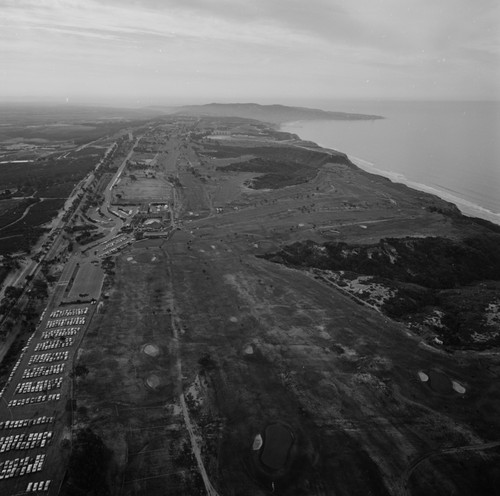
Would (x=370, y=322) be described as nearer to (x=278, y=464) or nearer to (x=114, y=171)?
(x=278, y=464)

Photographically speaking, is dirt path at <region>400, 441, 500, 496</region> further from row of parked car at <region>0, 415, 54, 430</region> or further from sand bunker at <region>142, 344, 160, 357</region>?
row of parked car at <region>0, 415, 54, 430</region>

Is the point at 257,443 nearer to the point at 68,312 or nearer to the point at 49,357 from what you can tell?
the point at 49,357

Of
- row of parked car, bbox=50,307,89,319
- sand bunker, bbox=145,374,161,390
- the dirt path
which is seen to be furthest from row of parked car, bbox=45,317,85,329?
the dirt path

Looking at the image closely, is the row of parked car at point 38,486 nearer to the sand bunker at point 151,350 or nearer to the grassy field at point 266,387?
the grassy field at point 266,387

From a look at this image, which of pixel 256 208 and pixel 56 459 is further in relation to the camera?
pixel 256 208

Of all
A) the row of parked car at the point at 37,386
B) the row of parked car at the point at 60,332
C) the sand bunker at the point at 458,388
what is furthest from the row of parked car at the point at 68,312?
the sand bunker at the point at 458,388

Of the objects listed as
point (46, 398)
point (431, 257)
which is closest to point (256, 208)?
point (431, 257)
